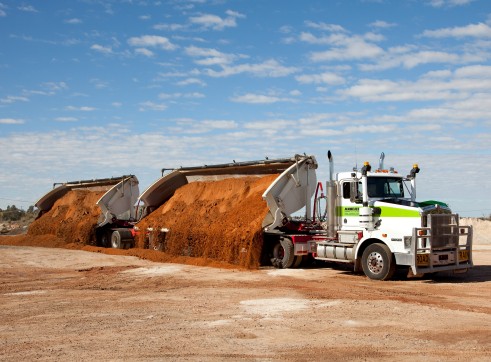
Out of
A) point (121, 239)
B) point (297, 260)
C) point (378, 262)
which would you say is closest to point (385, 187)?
point (378, 262)

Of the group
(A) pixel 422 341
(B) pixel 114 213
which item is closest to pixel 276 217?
(A) pixel 422 341

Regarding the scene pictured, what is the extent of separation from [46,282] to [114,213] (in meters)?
11.7

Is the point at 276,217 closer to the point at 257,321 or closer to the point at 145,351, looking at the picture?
the point at 257,321

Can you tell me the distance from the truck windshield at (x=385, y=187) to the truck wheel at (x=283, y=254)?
3.15 m

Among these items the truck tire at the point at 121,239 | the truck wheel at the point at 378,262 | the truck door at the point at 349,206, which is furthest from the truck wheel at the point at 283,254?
the truck tire at the point at 121,239

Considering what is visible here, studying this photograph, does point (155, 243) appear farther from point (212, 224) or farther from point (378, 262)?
point (378, 262)

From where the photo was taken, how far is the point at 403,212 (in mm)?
14461

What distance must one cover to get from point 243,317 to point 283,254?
813cm

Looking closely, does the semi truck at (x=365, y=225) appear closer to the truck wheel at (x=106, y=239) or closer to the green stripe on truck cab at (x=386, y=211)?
the green stripe on truck cab at (x=386, y=211)

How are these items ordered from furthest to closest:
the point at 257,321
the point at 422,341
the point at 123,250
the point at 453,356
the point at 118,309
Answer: the point at 123,250, the point at 118,309, the point at 257,321, the point at 422,341, the point at 453,356

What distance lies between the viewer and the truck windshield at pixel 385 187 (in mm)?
15406

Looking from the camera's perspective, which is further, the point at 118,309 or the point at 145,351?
the point at 118,309

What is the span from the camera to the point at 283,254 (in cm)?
1758

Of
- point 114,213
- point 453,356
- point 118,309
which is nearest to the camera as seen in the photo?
point 453,356
